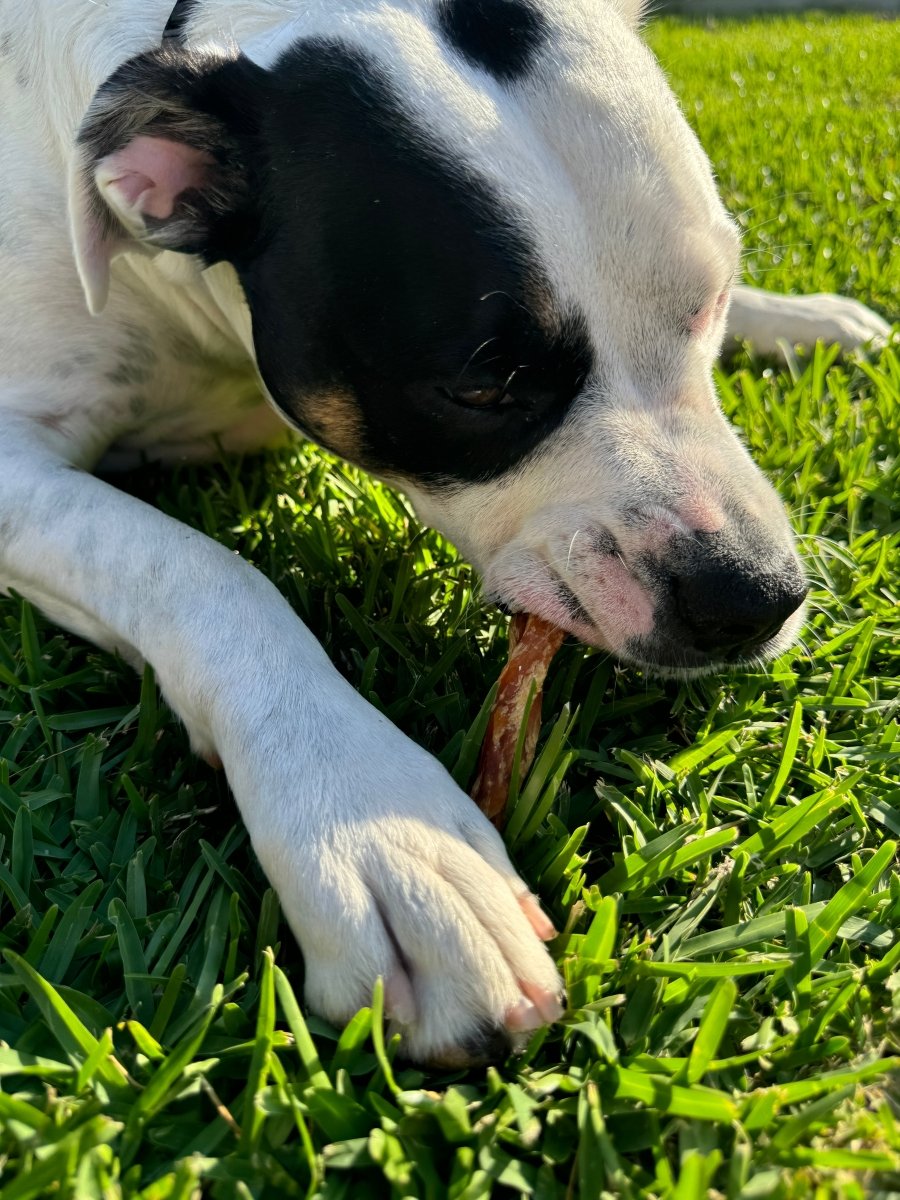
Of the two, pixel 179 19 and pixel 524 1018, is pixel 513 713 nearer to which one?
pixel 524 1018

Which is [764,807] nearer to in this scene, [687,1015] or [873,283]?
[687,1015]

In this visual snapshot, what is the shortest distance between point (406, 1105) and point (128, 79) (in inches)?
70.8

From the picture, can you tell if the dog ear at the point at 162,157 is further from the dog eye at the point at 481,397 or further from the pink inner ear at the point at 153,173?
the dog eye at the point at 481,397

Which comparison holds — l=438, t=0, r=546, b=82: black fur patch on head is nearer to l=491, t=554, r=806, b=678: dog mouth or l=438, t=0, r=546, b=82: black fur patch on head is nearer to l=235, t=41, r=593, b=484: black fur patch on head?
l=235, t=41, r=593, b=484: black fur patch on head

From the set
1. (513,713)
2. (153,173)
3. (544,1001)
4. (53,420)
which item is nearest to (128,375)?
(53,420)

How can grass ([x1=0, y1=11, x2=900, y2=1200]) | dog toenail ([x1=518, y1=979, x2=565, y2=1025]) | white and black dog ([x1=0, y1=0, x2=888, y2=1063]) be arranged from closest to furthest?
grass ([x1=0, y1=11, x2=900, y2=1200]) → dog toenail ([x1=518, y1=979, x2=565, y2=1025]) → white and black dog ([x1=0, y1=0, x2=888, y2=1063])

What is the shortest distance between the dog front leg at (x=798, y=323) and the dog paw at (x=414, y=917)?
2.36m

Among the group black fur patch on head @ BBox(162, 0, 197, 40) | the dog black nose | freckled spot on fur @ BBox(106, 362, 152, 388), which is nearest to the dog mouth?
the dog black nose

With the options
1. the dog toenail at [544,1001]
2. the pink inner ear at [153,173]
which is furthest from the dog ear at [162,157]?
the dog toenail at [544,1001]

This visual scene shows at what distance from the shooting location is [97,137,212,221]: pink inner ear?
84.7 inches

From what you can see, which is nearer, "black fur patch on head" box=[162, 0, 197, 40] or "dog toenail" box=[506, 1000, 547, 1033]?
"dog toenail" box=[506, 1000, 547, 1033]

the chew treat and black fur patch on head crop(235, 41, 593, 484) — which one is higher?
black fur patch on head crop(235, 41, 593, 484)

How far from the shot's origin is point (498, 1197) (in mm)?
1347

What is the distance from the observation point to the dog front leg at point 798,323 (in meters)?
3.47
